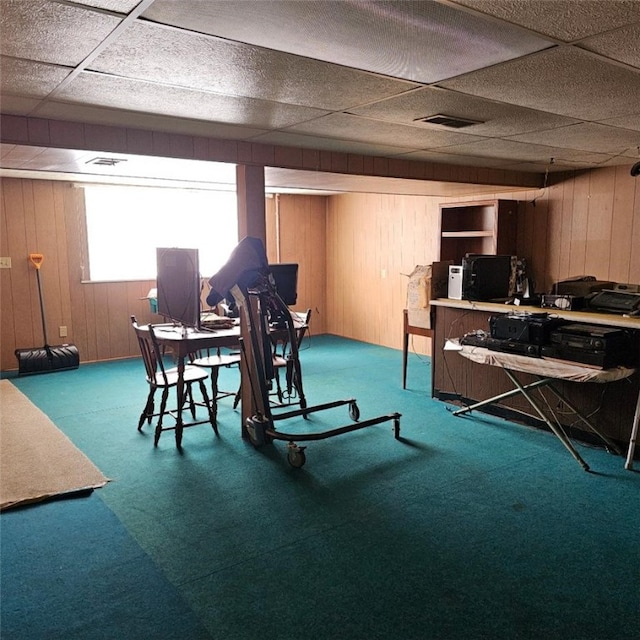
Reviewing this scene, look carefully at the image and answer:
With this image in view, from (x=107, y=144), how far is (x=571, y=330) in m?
3.10

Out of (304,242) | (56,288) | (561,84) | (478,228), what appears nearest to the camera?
(561,84)

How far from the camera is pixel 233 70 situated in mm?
2350

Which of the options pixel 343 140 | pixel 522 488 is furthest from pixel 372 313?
pixel 522 488

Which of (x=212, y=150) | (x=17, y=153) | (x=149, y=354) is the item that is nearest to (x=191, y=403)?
(x=149, y=354)

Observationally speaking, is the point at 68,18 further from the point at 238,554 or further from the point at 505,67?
the point at 238,554

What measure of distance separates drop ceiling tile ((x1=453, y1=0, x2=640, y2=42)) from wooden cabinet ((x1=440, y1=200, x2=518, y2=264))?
3920mm

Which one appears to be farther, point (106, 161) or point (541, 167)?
point (541, 167)

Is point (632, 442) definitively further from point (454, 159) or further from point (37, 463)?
point (37, 463)

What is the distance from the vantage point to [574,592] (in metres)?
2.27

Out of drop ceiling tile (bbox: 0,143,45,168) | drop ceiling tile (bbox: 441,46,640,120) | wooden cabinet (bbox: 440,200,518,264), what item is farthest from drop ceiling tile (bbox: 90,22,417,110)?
wooden cabinet (bbox: 440,200,518,264)

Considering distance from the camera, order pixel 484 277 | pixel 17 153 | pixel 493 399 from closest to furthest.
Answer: pixel 17 153 < pixel 493 399 < pixel 484 277

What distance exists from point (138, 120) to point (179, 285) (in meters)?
1.26

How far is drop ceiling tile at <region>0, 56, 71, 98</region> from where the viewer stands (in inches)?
89.1

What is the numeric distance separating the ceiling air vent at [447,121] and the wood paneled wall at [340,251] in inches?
101
